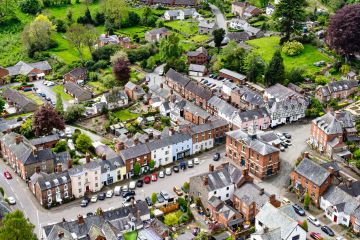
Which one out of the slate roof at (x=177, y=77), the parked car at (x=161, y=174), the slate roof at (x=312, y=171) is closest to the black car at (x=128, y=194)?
the parked car at (x=161, y=174)

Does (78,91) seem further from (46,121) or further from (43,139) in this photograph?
(43,139)

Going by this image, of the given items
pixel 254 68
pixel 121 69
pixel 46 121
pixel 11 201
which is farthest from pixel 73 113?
pixel 254 68

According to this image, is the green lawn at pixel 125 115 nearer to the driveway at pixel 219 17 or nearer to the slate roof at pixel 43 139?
the slate roof at pixel 43 139

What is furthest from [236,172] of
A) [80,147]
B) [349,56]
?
[349,56]

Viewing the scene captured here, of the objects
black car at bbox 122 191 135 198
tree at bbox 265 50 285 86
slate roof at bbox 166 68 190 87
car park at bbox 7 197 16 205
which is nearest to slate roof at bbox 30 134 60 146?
car park at bbox 7 197 16 205

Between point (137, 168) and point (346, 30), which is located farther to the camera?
point (346, 30)

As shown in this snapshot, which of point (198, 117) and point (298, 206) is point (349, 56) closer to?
point (198, 117)

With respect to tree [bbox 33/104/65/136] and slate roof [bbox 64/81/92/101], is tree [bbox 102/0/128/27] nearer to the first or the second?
slate roof [bbox 64/81/92/101]
